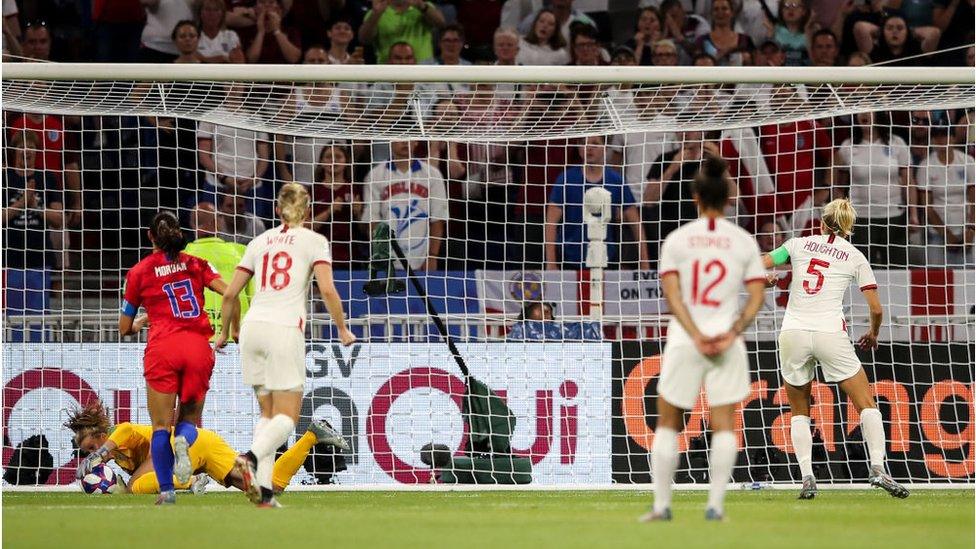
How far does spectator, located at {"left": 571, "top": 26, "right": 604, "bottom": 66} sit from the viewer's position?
51.8 feet

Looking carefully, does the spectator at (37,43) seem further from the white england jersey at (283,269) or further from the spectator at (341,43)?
the white england jersey at (283,269)

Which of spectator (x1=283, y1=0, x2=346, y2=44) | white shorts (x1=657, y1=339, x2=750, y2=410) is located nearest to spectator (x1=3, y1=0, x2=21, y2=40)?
spectator (x1=283, y1=0, x2=346, y2=44)

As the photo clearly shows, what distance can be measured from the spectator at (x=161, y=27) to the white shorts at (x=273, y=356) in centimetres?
834

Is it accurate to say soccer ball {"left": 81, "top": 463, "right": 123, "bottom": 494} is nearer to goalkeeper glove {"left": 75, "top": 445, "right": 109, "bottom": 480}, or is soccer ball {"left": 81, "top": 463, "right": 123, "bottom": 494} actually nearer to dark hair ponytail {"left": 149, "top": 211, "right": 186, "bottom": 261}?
goalkeeper glove {"left": 75, "top": 445, "right": 109, "bottom": 480}

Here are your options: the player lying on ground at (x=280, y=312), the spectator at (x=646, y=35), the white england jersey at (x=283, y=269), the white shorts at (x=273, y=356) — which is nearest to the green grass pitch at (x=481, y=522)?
the player lying on ground at (x=280, y=312)

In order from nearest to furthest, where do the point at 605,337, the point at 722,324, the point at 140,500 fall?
the point at 722,324 → the point at 140,500 → the point at 605,337

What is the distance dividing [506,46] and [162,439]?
25.1 ft

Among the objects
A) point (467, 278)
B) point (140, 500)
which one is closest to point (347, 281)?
point (467, 278)

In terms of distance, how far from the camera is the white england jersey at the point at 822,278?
9.77 m

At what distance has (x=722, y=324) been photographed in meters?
6.88

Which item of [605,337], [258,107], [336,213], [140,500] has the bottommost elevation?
[140,500]

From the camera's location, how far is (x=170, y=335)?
9109 mm

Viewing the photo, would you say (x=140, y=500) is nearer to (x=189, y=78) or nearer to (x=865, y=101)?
(x=189, y=78)

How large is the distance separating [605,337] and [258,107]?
11.7ft
